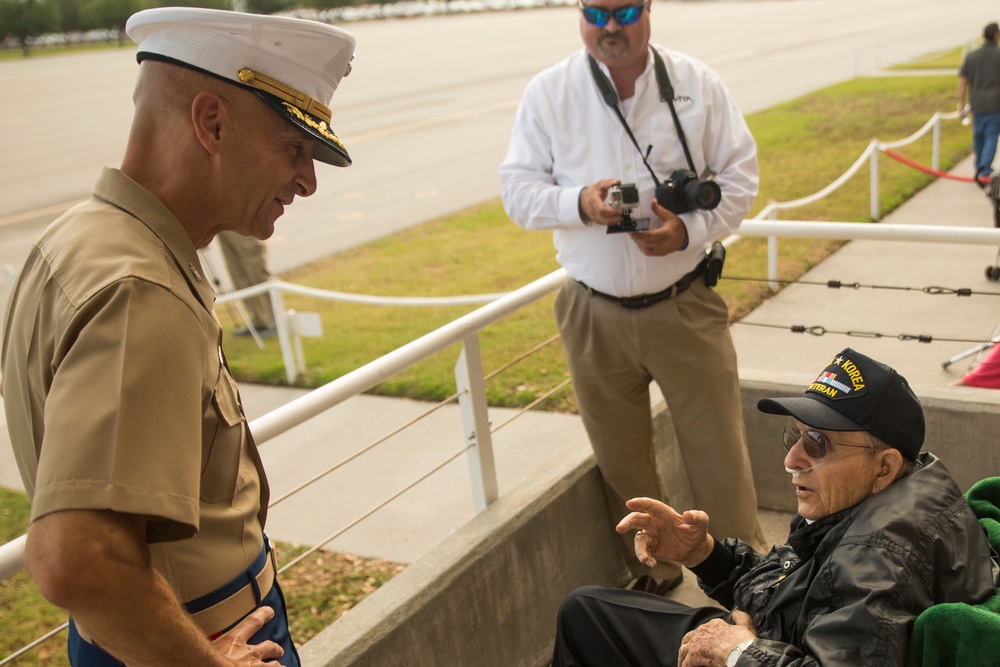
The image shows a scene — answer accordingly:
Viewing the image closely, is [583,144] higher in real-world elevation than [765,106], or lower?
higher

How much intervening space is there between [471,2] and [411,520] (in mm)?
61721

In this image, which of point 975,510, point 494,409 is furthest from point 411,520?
point 975,510

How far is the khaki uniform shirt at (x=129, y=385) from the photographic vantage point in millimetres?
1433

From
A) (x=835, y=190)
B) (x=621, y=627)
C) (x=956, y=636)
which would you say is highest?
(x=956, y=636)

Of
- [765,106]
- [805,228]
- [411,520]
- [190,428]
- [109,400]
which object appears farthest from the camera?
[765,106]

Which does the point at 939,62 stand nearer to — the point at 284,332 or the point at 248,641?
the point at 284,332

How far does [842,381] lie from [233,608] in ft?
5.08

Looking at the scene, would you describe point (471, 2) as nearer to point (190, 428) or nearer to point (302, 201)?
point (302, 201)

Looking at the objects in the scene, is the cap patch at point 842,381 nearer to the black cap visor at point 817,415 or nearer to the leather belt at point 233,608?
the black cap visor at point 817,415

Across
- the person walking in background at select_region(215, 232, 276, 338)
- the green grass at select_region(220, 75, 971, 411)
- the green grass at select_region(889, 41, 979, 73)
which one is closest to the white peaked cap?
the green grass at select_region(220, 75, 971, 411)

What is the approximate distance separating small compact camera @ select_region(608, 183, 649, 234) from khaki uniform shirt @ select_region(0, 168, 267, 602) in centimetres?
188

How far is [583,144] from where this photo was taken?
3686mm

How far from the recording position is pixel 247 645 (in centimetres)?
181

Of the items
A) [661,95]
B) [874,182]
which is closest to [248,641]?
[661,95]
